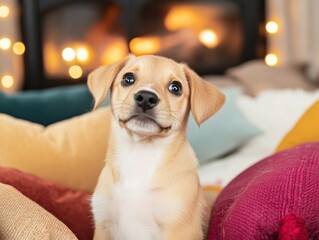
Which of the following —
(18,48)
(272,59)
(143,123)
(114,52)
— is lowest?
(272,59)

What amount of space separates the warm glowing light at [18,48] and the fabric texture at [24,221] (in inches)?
101

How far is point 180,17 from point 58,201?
2526 millimetres

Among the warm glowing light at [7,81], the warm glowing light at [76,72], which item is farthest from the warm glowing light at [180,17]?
the warm glowing light at [7,81]

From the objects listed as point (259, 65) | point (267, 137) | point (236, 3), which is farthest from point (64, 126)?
point (236, 3)

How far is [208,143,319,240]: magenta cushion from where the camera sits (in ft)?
2.95

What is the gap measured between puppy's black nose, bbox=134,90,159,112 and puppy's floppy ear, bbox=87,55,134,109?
132 mm

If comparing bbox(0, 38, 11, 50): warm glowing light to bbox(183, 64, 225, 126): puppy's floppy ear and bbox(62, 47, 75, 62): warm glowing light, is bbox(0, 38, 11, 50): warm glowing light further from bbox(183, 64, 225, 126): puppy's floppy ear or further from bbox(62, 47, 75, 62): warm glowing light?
bbox(183, 64, 225, 126): puppy's floppy ear

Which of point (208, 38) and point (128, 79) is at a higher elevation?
point (128, 79)

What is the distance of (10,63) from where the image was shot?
3.31 metres

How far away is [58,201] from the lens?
125 centimetres

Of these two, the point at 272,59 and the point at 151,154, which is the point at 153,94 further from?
the point at 272,59

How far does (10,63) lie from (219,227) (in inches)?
101

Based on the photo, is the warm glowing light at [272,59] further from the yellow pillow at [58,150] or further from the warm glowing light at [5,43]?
the yellow pillow at [58,150]

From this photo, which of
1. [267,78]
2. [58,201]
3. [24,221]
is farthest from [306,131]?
[267,78]
